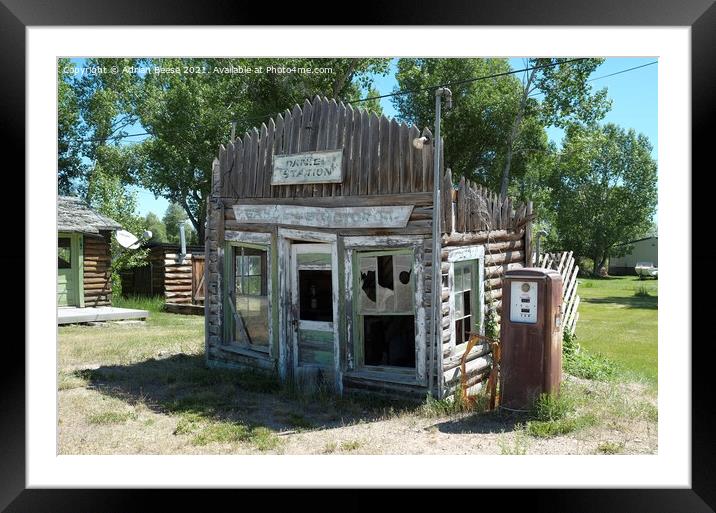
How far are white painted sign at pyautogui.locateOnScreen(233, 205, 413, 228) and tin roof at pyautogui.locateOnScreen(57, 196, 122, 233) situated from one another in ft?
22.7

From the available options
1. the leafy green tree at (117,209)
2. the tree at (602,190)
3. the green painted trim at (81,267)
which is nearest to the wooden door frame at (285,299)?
the tree at (602,190)

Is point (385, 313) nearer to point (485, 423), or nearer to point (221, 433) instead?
point (485, 423)

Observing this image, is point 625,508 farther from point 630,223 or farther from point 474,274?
point 630,223

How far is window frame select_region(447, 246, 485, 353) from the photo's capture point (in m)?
7.04

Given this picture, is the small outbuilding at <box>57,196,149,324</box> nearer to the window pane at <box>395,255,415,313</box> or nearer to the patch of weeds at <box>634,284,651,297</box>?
the window pane at <box>395,255,415,313</box>

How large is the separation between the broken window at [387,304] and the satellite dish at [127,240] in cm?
917

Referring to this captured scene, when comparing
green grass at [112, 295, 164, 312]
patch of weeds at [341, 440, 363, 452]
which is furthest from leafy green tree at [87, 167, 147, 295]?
patch of weeds at [341, 440, 363, 452]

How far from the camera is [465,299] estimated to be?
25.7ft

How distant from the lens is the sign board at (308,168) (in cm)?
733

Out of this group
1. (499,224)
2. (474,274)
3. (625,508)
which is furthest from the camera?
(499,224)

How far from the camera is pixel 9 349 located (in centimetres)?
497

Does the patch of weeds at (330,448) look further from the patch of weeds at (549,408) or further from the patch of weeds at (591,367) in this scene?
the patch of weeds at (591,367)

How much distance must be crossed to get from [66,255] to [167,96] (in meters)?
5.10
